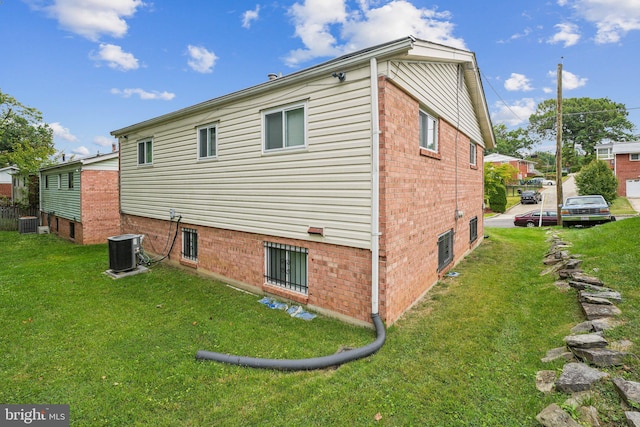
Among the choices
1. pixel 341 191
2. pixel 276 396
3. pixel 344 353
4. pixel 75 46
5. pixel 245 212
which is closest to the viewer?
pixel 276 396

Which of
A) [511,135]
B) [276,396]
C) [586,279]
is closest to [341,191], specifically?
[276,396]

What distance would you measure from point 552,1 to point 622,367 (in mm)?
12914

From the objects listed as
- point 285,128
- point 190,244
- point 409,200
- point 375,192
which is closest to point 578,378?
point 375,192

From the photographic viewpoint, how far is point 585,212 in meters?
16.1

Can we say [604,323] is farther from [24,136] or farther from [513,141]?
[513,141]

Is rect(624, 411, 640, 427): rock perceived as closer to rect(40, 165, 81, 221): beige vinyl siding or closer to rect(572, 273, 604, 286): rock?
rect(572, 273, 604, 286): rock

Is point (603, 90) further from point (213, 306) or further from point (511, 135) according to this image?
point (213, 306)

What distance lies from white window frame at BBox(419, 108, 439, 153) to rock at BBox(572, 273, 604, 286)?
3952 millimetres

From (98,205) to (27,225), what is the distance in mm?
7966

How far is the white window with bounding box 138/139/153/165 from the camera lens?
10.9m

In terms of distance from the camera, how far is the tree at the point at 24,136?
914 inches

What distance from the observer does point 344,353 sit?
4.50 m

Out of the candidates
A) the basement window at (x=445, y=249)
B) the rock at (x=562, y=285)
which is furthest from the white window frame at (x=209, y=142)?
the rock at (x=562, y=285)

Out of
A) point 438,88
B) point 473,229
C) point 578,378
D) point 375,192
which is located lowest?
point 578,378
